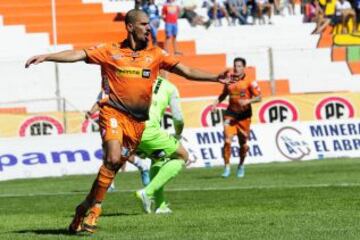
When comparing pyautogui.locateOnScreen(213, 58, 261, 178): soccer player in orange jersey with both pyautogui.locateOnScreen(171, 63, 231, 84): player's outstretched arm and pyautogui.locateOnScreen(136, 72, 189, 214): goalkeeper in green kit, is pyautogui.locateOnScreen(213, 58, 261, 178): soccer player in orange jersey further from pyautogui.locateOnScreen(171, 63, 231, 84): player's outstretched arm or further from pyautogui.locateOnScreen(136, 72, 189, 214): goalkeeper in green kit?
pyautogui.locateOnScreen(171, 63, 231, 84): player's outstretched arm

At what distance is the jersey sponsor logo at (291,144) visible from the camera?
102 feet

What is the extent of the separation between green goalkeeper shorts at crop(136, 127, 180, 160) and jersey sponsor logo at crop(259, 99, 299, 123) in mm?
18062

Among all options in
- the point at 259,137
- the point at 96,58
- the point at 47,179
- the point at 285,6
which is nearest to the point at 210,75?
the point at 96,58

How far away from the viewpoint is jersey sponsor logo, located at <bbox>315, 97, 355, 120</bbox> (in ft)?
111

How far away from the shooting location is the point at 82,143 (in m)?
28.8

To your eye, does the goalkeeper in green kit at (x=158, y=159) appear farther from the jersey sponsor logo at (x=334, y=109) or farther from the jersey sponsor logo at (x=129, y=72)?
the jersey sponsor logo at (x=334, y=109)

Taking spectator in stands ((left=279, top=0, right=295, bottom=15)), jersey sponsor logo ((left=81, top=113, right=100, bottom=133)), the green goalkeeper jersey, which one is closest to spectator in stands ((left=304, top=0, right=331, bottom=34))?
spectator in stands ((left=279, top=0, right=295, bottom=15))

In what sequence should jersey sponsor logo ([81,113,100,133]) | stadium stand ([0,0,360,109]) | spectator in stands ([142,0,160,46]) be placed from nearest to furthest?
jersey sponsor logo ([81,113,100,133]), stadium stand ([0,0,360,109]), spectator in stands ([142,0,160,46])

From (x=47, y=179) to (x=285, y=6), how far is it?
1888 centimetres

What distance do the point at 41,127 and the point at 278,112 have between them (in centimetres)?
721

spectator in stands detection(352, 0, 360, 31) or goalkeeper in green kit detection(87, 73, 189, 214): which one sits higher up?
goalkeeper in green kit detection(87, 73, 189, 214)

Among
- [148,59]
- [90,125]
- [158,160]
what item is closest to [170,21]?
[90,125]

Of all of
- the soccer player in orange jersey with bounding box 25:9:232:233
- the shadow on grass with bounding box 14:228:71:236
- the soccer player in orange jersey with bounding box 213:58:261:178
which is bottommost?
the soccer player in orange jersey with bounding box 213:58:261:178

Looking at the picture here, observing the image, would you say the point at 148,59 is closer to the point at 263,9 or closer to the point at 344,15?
the point at 344,15
